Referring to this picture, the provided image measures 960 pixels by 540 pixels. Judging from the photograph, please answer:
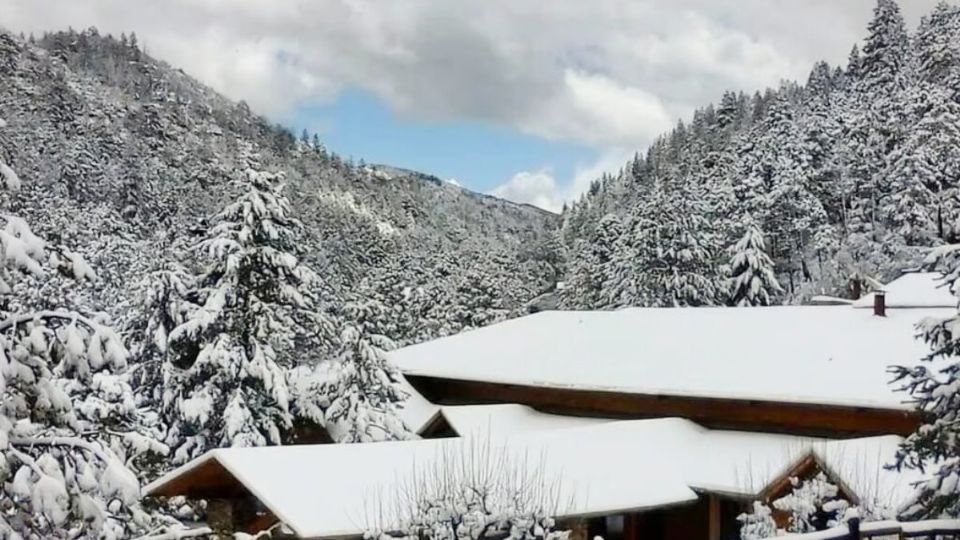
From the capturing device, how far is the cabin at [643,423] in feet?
43.2

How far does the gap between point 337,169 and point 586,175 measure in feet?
189

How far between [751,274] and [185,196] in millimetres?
71845

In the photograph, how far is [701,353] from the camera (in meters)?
19.8

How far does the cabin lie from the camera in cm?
1316

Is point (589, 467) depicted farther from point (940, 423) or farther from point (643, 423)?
point (940, 423)

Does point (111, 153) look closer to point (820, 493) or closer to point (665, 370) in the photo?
point (665, 370)

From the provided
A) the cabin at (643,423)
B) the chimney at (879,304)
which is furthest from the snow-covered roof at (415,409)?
the chimney at (879,304)

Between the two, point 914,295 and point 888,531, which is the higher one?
point 914,295

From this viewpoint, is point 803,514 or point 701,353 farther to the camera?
point 701,353

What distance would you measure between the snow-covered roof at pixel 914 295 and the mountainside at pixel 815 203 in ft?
36.0

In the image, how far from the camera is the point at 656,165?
113 meters

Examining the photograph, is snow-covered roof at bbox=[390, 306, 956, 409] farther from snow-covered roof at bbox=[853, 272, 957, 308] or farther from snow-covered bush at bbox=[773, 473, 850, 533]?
snow-covered bush at bbox=[773, 473, 850, 533]

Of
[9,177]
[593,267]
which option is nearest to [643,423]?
[9,177]

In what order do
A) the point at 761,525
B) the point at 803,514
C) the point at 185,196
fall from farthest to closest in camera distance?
the point at 185,196 < the point at 761,525 < the point at 803,514
